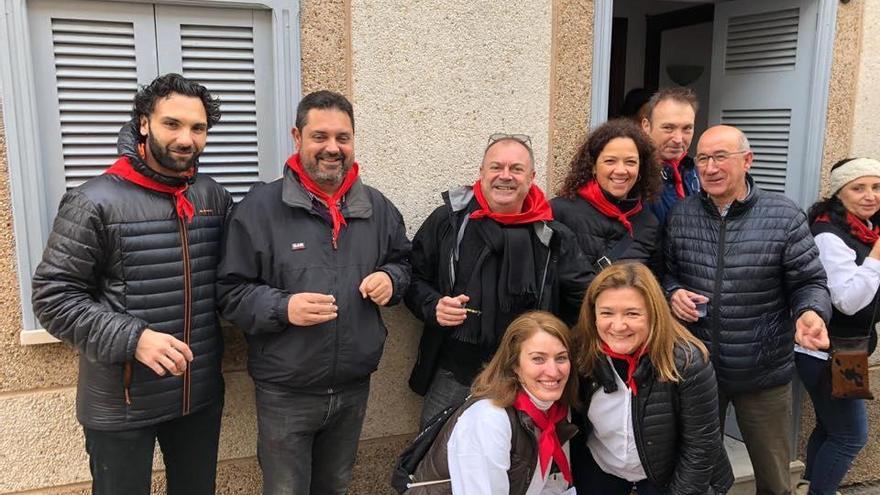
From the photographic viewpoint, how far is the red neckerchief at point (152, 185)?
7.38ft

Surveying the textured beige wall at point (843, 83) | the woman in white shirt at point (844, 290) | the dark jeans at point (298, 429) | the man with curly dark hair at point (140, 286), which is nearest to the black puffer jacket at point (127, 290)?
the man with curly dark hair at point (140, 286)

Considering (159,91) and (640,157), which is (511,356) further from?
(159,91)

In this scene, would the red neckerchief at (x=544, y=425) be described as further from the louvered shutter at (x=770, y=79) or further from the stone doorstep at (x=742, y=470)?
the louvered shutter at (x=770, y=79)

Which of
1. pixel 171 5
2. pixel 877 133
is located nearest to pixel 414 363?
pixel 171 5

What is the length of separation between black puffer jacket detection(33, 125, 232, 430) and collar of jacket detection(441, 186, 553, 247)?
984mm

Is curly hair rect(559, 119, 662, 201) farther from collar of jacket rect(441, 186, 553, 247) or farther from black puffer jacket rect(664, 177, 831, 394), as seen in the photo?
collar of jacket rect(441, 186, 553, 247)

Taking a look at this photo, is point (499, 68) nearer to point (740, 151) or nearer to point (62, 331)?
point (740, 151)

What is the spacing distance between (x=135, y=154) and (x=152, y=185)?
0.40 ft

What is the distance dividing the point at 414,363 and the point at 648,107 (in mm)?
1783

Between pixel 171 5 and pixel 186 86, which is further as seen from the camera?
pixel 171 5

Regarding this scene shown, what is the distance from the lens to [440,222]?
9.48 ft

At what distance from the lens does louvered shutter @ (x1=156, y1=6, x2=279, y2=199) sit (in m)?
2.83

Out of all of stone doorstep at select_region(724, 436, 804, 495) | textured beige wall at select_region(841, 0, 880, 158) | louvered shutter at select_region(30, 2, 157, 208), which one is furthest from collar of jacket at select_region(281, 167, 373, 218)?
textured beige wall at select_region(841, 0, 880, 158)

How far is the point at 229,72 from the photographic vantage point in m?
2.94
